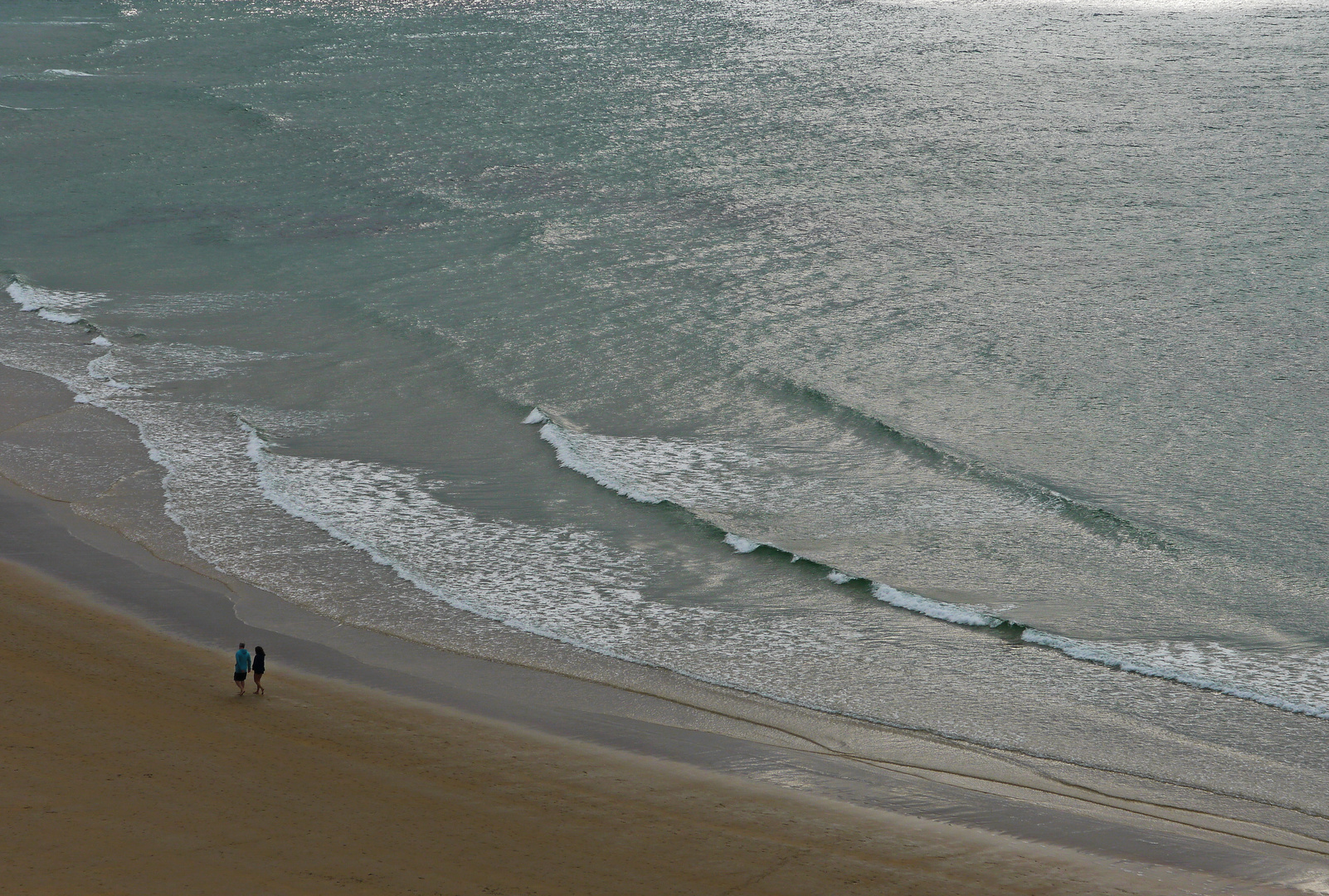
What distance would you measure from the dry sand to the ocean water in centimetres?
265

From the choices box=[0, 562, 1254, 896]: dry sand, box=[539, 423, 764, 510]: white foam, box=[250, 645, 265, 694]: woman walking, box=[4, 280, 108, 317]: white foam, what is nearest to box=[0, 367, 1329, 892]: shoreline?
box=[0, 562, 1254, 896]: dry sand

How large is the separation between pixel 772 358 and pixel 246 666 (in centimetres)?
1534

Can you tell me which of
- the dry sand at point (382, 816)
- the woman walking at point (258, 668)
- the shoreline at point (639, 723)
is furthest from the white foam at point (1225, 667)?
the woman walking at point (258, 668)

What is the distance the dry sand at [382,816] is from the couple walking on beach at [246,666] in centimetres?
22

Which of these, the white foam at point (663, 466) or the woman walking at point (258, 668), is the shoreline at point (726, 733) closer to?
the woman walking at point (258, 668)

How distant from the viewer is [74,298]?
3209 centimetres

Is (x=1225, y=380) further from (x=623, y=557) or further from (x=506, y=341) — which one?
(x=506, y=341)

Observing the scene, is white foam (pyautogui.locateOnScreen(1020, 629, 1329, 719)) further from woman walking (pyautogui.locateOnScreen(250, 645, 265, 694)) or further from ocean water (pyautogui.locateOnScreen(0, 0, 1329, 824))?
woman walking (pyautogui.locateOnScreen(250, 645, 265, 694))

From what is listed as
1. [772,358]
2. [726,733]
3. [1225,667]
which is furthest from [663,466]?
[1225,667]

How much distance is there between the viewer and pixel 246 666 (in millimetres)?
14906

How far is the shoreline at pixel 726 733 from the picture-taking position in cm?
1276

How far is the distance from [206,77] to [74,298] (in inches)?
1131

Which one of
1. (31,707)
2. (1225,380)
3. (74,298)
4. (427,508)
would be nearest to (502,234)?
(74,298)

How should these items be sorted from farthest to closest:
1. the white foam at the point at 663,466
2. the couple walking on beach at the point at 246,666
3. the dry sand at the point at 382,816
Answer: the white foam at the point at 663,466 → the couple walking on beach at the point at 246,666 → the dry sand at the point at 382,816
